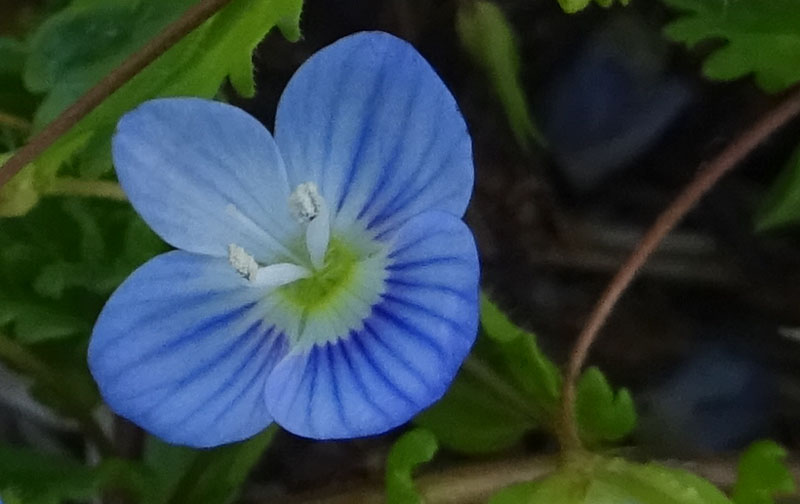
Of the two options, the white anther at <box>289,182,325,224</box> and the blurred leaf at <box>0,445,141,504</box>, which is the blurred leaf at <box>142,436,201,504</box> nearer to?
the blurred leaf at <box>0,445,141,504</box>

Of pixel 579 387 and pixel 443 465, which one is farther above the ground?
pixel 579 387

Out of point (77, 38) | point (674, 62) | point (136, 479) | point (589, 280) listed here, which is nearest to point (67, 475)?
point (136, 479)

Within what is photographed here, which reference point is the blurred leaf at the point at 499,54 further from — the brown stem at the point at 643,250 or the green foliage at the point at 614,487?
the green foliage at the point at 614,487

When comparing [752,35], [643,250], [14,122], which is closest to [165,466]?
[14,122]

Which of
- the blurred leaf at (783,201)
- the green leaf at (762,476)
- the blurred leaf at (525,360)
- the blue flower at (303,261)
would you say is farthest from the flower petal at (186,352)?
the blurred leaf at (783,201)

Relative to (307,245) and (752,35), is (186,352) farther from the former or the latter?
(752,35)

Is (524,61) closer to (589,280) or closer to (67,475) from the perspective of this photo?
(589,280)

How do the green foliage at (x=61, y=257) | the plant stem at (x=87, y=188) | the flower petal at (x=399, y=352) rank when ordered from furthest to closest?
the green foliage at (x=61, y=257)
the plant stem at (x=87, y=188)
the flower petal at (x=399, y=352)
